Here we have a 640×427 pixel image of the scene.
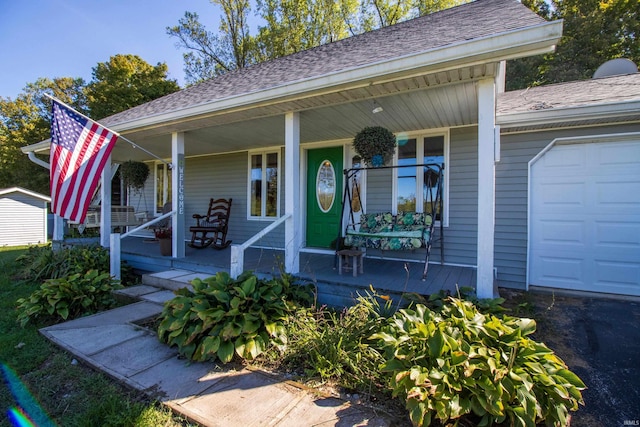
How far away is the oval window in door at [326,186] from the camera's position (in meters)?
5.55

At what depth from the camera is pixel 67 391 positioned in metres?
2.07

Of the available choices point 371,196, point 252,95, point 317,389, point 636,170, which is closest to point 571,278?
point 636,170

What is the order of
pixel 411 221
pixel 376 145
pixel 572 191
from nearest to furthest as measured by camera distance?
pixel 376 145 → pixel 572 191 → pixel 411 221

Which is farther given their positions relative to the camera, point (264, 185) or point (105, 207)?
point (264, 185)

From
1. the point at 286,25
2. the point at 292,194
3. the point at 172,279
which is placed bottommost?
the point at 172,279

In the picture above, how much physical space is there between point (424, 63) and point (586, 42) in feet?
41.4

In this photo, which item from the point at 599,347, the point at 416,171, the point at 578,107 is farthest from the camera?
the point at 416,171

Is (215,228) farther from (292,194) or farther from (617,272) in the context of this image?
(617,272)

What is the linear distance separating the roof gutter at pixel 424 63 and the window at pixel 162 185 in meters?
4.88

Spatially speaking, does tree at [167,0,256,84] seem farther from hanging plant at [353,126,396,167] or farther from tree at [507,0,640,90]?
hanging plant at [353,126,396,167]

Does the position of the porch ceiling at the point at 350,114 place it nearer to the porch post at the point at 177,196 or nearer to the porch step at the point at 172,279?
the porch post at the point at 177,196

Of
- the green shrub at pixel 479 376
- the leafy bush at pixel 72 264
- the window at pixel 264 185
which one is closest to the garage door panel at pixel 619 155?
the green shrub at pixel 479 376

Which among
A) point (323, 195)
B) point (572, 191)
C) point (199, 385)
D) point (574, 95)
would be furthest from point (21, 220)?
point (574, 95)

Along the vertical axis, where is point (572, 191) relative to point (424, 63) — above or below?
below
